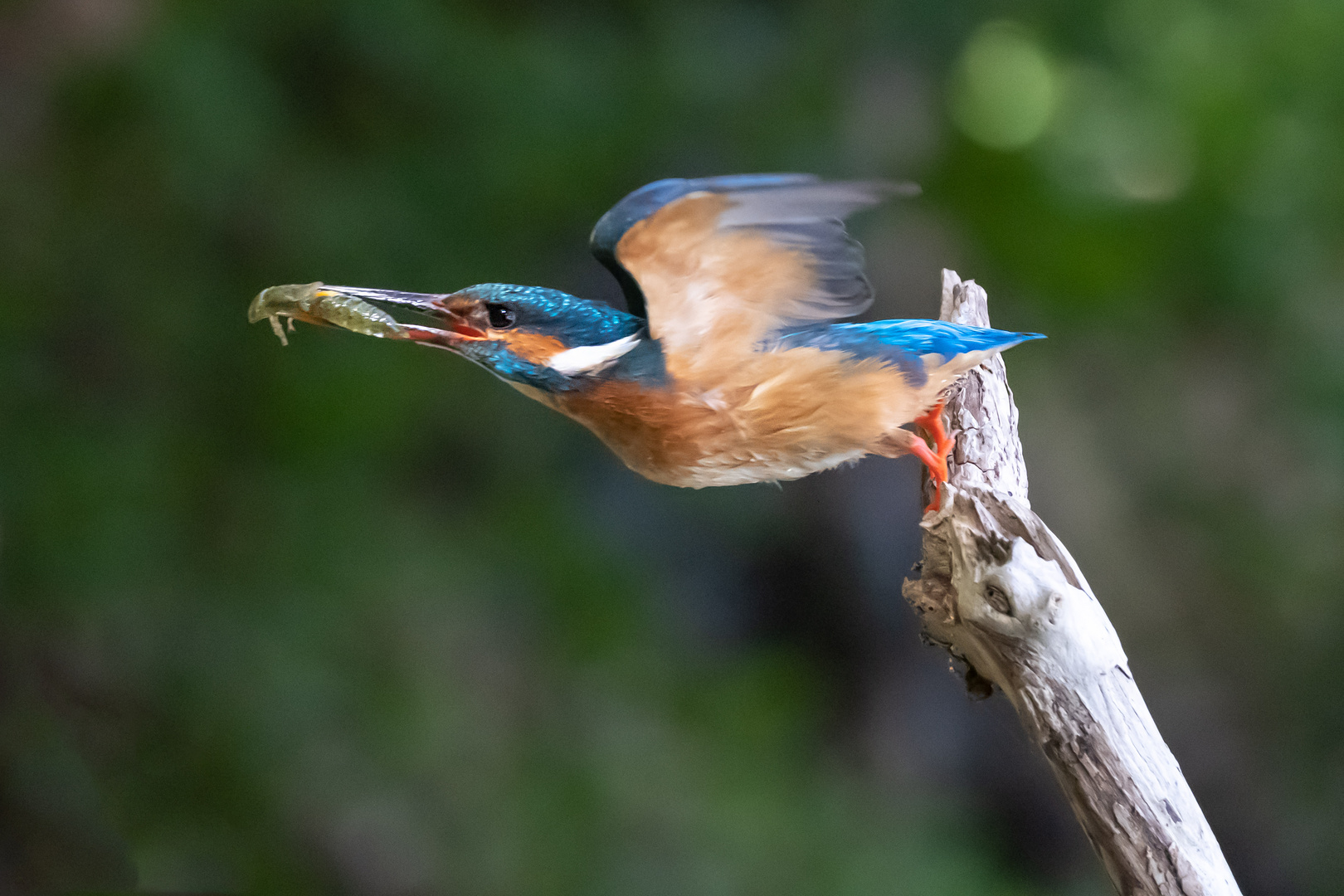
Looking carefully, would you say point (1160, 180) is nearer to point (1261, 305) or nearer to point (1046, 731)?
point (1261, 305)

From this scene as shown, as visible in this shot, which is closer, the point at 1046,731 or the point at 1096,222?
the point at 1046,731

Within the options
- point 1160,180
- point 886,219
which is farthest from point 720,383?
point 1160,180

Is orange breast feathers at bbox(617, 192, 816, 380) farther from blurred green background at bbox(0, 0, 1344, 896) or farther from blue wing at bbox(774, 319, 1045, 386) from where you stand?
blurred green background at bbox(0, 0, 1344, 896)

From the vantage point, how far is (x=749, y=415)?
0.80 metres

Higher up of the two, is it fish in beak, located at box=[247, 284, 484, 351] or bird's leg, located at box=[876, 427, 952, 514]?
fish in beak, located at box=[247, 284, 484, 351]

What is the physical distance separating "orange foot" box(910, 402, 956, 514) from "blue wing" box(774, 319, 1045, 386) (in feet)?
0.17

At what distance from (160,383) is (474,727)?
2.40 feet

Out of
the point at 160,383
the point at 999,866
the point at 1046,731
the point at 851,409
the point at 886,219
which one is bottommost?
the point at 999,866

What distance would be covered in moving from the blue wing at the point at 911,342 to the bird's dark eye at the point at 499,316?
20 cm

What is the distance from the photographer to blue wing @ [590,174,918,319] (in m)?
0.73

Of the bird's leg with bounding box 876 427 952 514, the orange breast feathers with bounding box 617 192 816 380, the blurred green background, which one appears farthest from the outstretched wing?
the blurred green background

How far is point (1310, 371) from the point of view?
207 centimetres

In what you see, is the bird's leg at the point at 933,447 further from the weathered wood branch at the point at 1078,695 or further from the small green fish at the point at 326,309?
the small green fish at the point at 326,309

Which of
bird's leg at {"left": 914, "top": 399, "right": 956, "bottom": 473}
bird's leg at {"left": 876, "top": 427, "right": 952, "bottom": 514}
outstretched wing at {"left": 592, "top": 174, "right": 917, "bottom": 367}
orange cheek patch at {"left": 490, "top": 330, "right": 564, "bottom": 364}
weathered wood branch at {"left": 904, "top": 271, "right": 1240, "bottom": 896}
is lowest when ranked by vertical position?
weathered wood branch at {"left": 904, "top": 271, "right": 1240, "bottom": 896}
